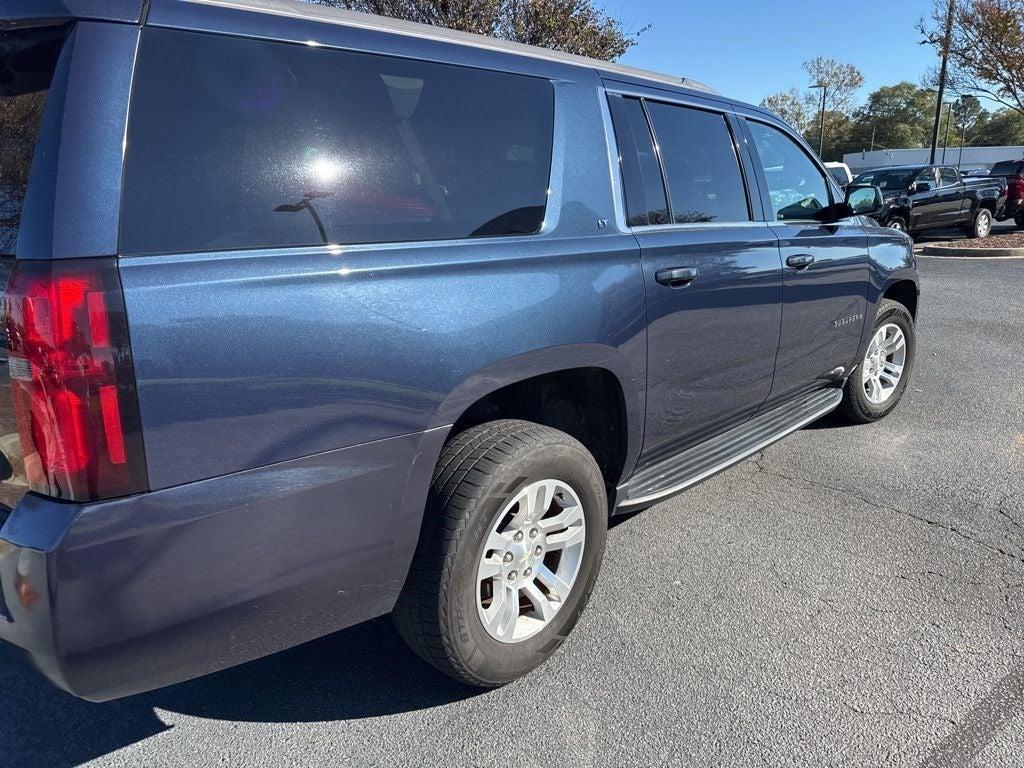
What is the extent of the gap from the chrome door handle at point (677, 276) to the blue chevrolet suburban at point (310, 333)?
0.01 metres

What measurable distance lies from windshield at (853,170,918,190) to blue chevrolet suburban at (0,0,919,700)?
1503 centimetres

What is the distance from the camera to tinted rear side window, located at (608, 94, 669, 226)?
2.91 meters

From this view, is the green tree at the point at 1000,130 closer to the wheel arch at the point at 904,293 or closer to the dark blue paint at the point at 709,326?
the wheel arch at the point at 904,293

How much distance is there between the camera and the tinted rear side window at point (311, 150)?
175 centimetres

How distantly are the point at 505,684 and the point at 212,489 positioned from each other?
48.9 inches

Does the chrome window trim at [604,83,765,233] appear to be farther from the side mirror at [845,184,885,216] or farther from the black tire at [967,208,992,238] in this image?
the black tire at [967,208,992,238]

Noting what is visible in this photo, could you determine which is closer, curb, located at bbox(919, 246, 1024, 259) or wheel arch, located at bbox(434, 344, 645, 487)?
wheel arch, located at bbox(434, 344, 645, 487)

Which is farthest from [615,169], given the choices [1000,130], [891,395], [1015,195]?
[1000,130]

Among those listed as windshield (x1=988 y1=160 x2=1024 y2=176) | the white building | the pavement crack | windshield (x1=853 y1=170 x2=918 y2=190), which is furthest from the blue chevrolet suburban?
the white building

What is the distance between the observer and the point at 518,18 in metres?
9.91

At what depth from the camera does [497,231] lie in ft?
7.84

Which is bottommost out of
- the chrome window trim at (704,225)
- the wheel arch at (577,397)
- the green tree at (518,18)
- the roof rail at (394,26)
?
the wheel arch at (577,397)

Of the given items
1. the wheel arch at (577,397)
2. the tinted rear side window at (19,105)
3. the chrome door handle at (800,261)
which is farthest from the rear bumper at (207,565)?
the chrome door handle at (800,261)

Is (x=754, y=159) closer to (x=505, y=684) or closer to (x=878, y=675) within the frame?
(x=878, y=675)
